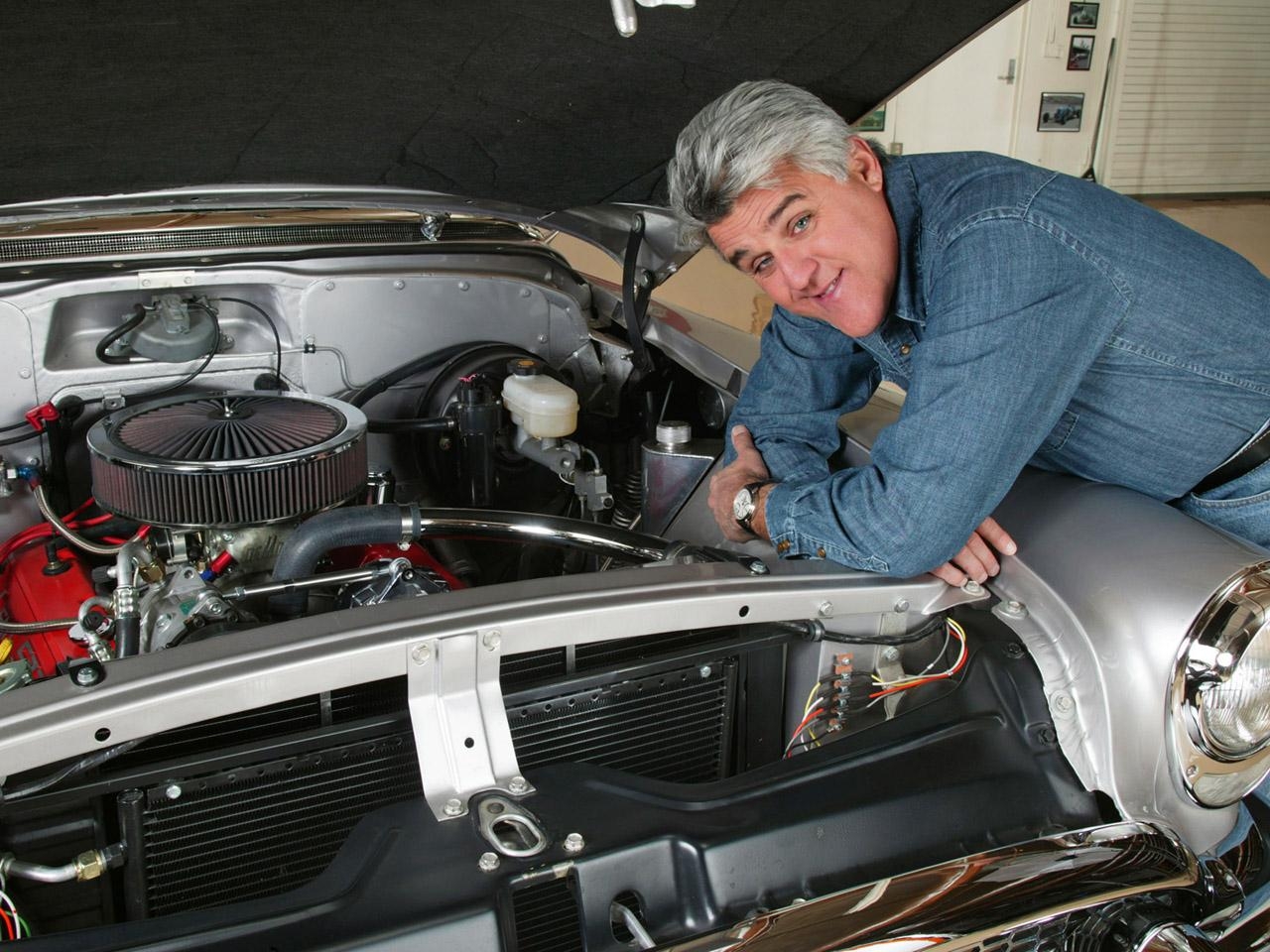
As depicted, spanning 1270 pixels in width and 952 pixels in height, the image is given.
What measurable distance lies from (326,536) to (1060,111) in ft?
24.0

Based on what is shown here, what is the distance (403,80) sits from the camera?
1.33 m

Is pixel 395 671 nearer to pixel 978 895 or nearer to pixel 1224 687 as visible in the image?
pixel 978 895

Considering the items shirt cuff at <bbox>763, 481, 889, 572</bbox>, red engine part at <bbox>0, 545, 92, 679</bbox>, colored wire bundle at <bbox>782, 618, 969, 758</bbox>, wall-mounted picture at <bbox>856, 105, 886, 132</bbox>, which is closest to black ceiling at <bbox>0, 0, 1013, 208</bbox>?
red engine part at <bbox>0, 545, 92, 679</bbox>

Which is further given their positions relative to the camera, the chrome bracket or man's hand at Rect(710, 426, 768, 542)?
man's hand at Rect(710, 426, 768, 542)

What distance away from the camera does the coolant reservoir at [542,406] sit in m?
1.66

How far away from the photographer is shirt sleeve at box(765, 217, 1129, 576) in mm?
1149

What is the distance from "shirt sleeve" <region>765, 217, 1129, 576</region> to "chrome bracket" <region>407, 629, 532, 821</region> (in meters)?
0.46

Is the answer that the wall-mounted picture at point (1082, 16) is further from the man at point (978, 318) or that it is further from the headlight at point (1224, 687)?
the headlight at point (1224, 687)

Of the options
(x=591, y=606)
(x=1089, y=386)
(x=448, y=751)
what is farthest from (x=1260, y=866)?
(x=448, y=751)

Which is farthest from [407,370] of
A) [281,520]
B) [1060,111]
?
[1060,111]

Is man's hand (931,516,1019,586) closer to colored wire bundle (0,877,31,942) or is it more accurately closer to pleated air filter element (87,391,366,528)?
pleated air filter element (87,391,366,528)

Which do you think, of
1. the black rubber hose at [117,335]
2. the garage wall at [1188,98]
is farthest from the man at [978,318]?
the garage wall at [1188,98]

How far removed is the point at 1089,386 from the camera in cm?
130

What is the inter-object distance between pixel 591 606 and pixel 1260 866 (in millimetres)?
878
